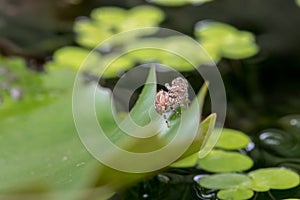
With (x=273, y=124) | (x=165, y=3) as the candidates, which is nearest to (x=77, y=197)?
(x=273, y=124)

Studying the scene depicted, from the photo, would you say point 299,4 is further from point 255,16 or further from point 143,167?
point 143,167

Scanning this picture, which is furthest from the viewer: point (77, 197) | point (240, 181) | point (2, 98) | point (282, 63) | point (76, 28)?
point (76, 28)

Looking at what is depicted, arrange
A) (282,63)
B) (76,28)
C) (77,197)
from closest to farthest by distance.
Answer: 1. (77,197)
2. (282,63)
3. (76,28)

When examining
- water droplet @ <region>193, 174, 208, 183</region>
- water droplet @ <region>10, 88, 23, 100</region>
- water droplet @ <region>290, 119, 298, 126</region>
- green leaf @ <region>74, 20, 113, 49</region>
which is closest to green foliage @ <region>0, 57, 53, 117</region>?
water droplet @ <region>10, 88, 23, 100</region>

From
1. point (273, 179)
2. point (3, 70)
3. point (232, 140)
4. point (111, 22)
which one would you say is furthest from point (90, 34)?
point (273, 179)

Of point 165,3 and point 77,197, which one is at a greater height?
point 165,3

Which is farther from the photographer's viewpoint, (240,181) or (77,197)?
(240,181)

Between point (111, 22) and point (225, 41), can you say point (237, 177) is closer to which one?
point (225, 41)
